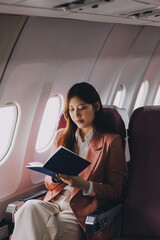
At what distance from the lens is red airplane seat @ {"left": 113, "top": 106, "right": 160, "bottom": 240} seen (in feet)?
9.73

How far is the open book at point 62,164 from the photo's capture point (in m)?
2.63

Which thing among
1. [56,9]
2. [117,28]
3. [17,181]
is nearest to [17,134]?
[17,181]

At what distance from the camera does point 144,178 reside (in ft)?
9.96

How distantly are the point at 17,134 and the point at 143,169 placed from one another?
1434mm

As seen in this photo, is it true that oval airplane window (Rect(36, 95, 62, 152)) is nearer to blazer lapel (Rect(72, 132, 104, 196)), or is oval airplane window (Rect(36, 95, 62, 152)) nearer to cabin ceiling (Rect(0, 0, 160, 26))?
cabin ceiling (Rect(0, 0, 160, 26))

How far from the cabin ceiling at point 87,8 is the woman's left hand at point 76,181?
115 cm

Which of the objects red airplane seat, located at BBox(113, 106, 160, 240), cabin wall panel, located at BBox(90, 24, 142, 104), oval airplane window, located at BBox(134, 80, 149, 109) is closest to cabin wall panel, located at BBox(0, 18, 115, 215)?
cabin wall panel, located at BBox(90, 24, 142, 104)

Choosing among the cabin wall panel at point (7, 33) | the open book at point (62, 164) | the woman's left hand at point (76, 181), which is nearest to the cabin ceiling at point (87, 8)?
the cabin wall panel at point (7, 33)

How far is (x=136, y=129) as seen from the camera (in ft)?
10.3

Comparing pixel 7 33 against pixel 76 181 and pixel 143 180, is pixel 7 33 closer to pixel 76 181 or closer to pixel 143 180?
pixel 76 181

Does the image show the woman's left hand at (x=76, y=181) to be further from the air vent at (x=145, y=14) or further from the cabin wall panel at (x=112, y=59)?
the cabin wall panel at (x=112, y=59)

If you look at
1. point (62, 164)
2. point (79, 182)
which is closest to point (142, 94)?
point (79, 182)

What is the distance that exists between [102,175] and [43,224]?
1.89ft

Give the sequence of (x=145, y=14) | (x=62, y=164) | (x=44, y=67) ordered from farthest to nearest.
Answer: (x=44, y=67)
(x=145, y=14)
(x=62, y=164)
